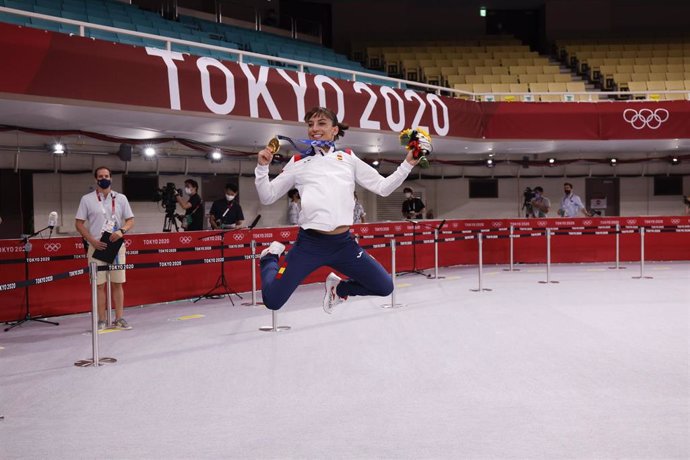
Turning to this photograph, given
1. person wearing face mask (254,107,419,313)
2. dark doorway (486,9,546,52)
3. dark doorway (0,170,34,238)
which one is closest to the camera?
person wearing face mask (254,107,419,313)

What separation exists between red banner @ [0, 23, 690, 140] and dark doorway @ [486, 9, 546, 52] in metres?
11.6

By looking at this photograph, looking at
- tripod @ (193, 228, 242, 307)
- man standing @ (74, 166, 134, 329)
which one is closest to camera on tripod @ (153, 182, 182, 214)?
tripod @ (193, 228, 242, 307)

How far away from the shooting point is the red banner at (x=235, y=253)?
9141mm

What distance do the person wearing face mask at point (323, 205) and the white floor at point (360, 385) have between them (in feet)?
3.38

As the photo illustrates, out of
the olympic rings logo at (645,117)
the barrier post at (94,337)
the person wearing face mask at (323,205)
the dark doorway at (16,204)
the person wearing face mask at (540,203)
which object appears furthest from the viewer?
the person wearing face mask at (540,203)

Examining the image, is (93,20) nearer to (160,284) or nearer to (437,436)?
(160,284)

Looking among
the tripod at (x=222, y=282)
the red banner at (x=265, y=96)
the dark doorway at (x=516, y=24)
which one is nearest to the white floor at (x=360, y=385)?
the tripod at (x=222, y=282)

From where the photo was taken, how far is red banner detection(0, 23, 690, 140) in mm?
9031

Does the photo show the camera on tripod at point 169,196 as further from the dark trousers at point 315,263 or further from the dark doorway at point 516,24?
the dark doorway at point 516,24

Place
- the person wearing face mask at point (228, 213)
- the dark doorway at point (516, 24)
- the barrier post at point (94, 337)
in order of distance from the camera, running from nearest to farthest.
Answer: the barrier post at point (94, 337)
the person wearing face mask at point (228, 213)
the dark doorway at point (516, 24)

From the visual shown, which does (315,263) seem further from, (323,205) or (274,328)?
(274,328)

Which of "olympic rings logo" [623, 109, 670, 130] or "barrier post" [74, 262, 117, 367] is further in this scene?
"olympic rings logo" [623, 109, 670, 130]

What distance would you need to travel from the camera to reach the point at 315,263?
191 inches

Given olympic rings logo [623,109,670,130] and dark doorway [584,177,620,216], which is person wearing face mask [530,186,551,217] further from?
dark doorway [584,177,620,216]
